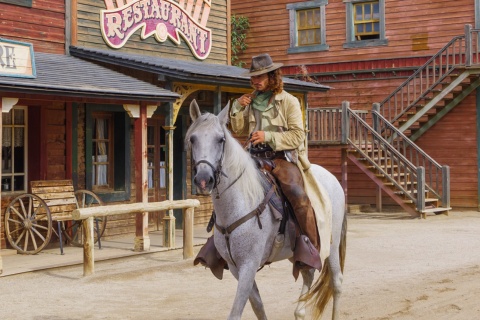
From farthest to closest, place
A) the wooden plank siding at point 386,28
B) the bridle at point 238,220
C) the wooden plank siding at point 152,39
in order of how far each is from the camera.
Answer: the wooden plank siding at point 386,28 < the wooden plank siding at point 152,39 < the bridle at point 238,220

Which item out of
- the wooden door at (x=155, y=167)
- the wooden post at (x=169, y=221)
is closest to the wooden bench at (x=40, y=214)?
the wooden post at (x=169, y=221)

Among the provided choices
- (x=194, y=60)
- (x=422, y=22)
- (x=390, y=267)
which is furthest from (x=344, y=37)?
(x=390, y=267)

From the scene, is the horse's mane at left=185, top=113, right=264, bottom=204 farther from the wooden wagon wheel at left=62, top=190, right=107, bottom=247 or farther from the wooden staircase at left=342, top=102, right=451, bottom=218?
the wooden staircase at left=342, top=102, right=451, bottom=218

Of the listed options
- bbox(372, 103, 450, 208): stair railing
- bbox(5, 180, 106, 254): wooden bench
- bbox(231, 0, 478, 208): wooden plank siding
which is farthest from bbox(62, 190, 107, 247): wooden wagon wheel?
bbox(372, 103, 450, 208): stair railing

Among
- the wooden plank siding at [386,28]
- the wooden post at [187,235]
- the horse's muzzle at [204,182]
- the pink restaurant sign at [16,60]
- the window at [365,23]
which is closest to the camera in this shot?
the horse's muzzle at [204,182]

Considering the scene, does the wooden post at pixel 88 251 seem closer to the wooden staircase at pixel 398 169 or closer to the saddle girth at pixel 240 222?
the saddle girth at pixel 240 222

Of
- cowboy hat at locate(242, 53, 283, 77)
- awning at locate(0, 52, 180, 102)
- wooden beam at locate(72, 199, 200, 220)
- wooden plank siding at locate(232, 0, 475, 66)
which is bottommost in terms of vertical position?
wooden beam at locate(72, 199, 200, 220)

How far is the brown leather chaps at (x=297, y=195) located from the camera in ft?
22.1

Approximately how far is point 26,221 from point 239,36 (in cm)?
1439

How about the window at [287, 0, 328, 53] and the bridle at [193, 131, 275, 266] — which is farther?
the window at [287, 0, 328, 53]

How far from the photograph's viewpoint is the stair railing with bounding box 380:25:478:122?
66.5ft

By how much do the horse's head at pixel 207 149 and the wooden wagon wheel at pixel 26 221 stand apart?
7.43 m

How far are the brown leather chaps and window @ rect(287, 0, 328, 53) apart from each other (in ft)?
59.3

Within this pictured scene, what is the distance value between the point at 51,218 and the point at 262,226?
7.29 metres
